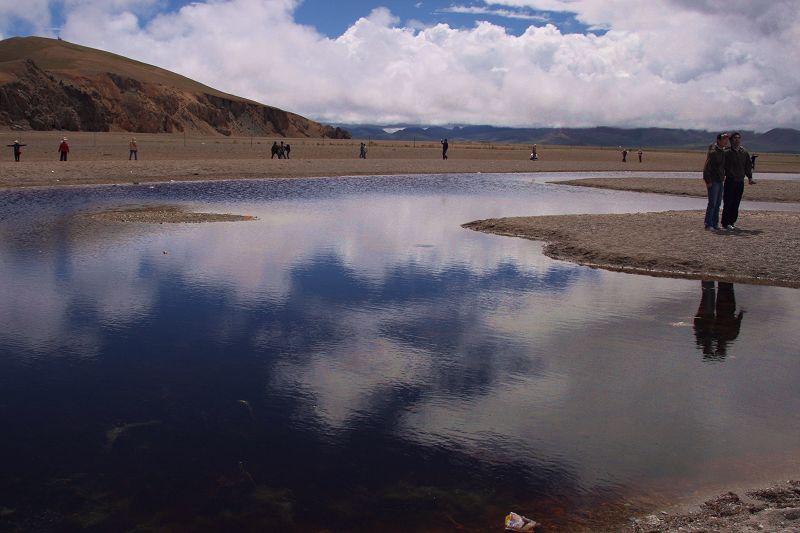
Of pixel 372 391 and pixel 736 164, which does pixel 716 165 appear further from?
pixel 372 391

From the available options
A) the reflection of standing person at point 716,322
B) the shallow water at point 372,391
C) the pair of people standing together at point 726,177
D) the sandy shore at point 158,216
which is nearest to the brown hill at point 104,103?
the sandy shore at point 158,216

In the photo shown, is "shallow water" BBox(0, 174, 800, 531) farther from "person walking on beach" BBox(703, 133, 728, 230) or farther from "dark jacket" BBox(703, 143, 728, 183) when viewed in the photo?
"dark jacket" BBox(703, 143, 728, 183)

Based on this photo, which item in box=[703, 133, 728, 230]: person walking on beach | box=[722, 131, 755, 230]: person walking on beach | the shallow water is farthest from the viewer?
box=[722, 131, 755, 230]: person walking on beach

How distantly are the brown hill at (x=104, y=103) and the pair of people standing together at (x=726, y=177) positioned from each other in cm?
9078

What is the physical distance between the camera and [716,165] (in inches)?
757

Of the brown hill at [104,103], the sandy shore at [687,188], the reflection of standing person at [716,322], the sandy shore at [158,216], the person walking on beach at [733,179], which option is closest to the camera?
the reflection of standing person at [716,322]

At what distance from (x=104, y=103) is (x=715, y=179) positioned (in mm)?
112156

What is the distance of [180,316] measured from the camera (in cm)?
1127

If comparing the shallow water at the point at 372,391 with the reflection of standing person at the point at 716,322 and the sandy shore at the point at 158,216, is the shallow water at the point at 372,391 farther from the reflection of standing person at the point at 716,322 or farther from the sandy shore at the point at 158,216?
the sandy shore at the point at 158,216

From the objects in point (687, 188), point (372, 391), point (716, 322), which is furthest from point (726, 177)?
point (687, 188)

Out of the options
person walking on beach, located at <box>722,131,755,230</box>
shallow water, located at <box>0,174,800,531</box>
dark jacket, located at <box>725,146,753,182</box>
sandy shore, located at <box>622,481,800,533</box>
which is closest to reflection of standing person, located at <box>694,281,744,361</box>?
shallow water, located at <box>0,174,800,531</box>

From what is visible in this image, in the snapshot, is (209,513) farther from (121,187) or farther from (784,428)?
(121,187)

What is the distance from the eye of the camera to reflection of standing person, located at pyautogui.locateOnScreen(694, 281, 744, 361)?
33.6 feet

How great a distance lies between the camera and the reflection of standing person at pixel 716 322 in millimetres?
10234
